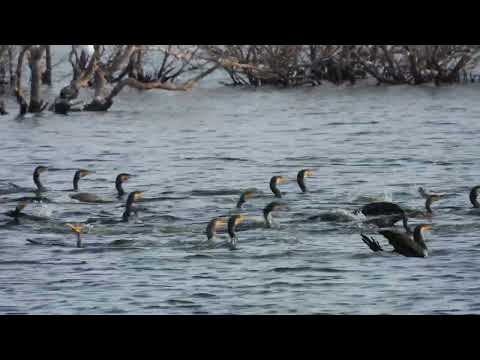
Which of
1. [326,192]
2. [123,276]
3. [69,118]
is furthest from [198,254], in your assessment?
[69,118]

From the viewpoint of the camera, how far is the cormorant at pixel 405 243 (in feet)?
31.4

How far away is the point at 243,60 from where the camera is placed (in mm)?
23594

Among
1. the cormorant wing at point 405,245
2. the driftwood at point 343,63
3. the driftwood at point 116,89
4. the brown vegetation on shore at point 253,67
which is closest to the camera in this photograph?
the cormorant wing at point 405,245

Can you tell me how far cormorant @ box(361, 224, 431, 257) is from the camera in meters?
9.57

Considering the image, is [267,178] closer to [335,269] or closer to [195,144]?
[195,144]

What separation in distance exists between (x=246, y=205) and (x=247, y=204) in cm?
4

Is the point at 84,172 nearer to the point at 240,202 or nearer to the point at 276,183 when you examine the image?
the point at 240,202

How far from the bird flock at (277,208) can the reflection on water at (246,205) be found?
0.09m

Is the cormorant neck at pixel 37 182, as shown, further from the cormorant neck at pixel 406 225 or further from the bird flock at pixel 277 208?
the cormorant neck at pixel 406 225

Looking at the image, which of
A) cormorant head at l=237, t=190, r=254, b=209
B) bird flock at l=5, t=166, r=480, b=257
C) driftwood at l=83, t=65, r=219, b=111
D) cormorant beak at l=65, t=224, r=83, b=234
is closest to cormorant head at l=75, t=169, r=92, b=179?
bird flock at l=5, t=166, r=480, b=257

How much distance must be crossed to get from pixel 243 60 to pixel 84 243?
13810 mm

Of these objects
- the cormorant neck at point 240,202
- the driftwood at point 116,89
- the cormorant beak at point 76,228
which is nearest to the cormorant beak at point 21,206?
the cormorant beak at point 76,228

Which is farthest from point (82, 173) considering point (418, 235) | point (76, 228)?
point (418, 235)

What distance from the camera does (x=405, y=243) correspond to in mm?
9609
